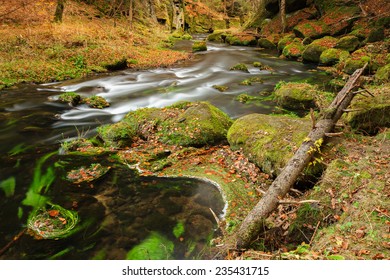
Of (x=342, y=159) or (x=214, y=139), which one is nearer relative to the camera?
(x=342, y=159)

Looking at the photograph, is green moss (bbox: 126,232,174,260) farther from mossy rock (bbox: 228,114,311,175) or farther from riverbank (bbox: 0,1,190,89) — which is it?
riverbank (bbox: 0,1,190,89)

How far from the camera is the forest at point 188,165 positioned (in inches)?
157

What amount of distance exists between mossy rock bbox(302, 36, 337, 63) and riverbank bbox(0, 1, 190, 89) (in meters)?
8.74

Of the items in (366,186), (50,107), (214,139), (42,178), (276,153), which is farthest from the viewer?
(50,107)

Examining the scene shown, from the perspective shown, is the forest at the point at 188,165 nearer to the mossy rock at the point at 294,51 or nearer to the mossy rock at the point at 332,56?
the mossy rock at the point at 332,56

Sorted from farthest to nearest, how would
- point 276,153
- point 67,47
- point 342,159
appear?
1. point 67,47
2. point 276,153
3. point 342,159

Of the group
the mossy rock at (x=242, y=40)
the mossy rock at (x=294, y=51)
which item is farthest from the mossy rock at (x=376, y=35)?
the mossy rock at (x=242, y=40)

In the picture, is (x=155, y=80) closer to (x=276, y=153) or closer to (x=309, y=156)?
(x=276, y=153)

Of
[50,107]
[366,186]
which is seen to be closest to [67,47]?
[50,107]

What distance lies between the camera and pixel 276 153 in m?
5.70

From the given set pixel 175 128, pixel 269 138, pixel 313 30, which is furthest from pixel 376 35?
pixel 175 128

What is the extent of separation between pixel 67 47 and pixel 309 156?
53.2 feet

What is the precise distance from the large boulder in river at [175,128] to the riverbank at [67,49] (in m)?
8.01

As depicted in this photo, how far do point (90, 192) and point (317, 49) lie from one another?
18.1 meters
